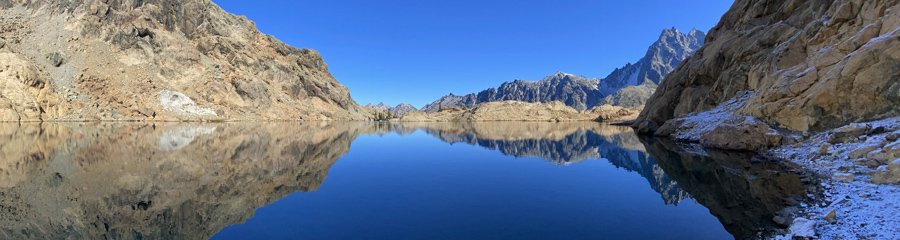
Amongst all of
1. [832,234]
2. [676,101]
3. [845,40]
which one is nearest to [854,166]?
[832,234]

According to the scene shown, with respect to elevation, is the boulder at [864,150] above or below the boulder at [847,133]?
below

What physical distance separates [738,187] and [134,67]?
132714mm

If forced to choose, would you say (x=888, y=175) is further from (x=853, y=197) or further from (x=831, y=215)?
(x=831, y=215)

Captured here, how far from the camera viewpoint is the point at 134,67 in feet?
328

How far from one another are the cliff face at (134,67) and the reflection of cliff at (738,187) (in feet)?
354

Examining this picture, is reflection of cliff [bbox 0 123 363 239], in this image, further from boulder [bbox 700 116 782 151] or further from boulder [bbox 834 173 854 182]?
boulder [bbox 700 116 782 151]

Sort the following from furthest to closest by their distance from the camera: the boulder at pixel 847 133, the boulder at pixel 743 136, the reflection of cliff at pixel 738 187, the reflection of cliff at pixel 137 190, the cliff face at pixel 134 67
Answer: the cliff face at pixel 134 67 < the boulder at pixel 743 136 < the boulder at pixel 847 133 < the reflection of cliff at pixel 738 187 < the reflection of cliff at pixel 137 190

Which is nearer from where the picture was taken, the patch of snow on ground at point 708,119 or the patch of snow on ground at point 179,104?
the patch of snow on ground at point 708,119

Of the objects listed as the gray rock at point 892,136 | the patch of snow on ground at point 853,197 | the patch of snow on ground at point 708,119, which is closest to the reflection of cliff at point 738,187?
the patch of snow on ground at point 853,197

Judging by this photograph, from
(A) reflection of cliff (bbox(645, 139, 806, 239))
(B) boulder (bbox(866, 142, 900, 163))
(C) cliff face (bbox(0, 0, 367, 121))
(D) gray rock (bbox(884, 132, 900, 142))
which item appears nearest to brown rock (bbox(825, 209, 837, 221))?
(A) reflection of cliff (bbox(645, 139, 806, 239))

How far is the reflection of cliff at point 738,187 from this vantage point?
31.0 feet

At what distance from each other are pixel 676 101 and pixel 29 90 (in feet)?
397

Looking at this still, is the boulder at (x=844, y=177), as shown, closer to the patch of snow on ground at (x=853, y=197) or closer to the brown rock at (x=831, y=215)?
the patch of snow on ground at (x=853, y=197)

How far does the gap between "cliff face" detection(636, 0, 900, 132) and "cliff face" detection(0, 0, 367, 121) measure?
110m
